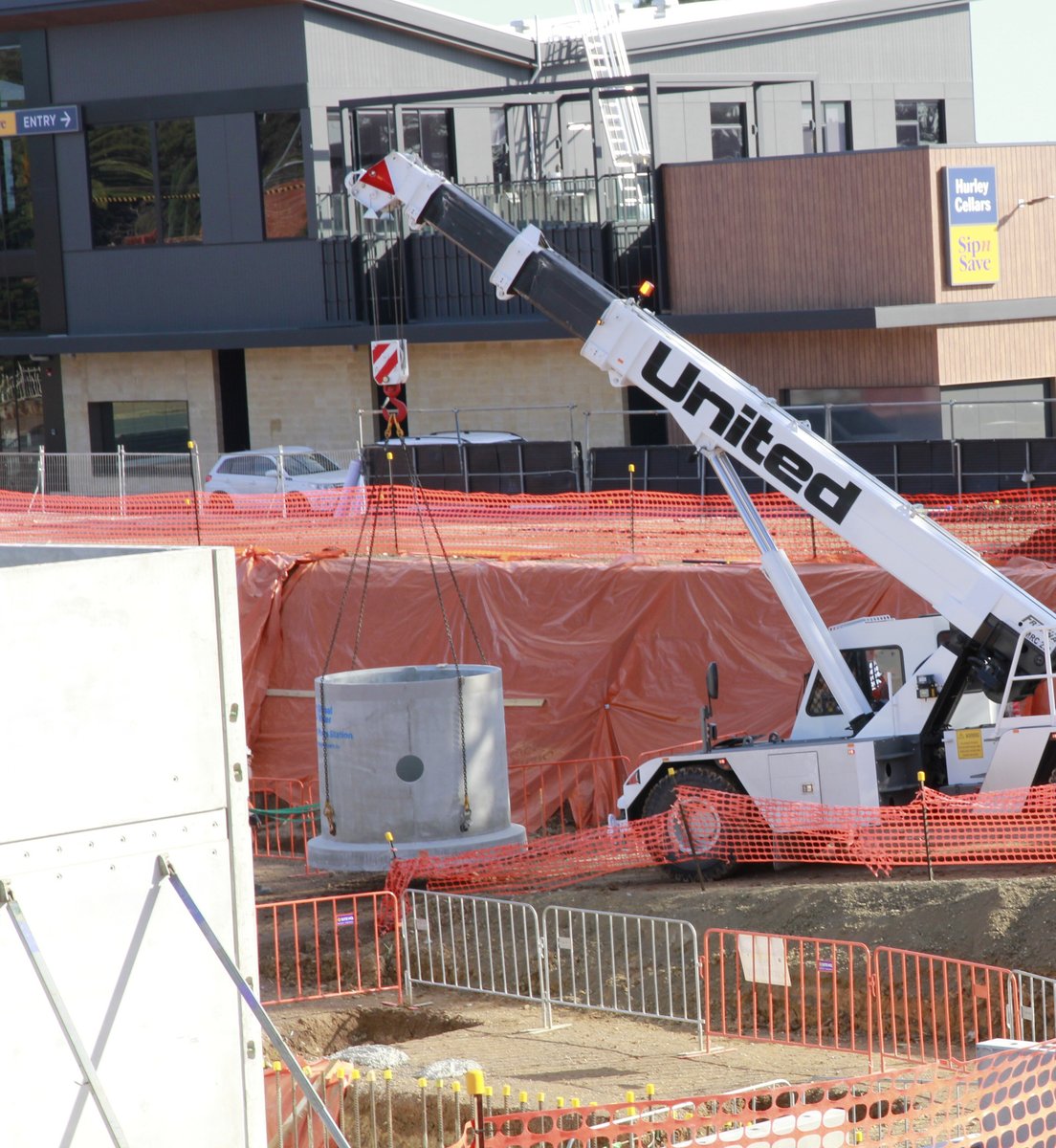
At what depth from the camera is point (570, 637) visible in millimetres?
20281

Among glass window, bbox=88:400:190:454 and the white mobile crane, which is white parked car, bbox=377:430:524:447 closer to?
glass window, bbox=88:400:190:454

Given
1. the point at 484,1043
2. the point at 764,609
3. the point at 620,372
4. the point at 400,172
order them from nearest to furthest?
1. the point at 484,1043
2. the point at 620,372
3. the point at 400,172
4. the point at 764,609

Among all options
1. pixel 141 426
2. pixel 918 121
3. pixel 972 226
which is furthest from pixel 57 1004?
pixel 918 121

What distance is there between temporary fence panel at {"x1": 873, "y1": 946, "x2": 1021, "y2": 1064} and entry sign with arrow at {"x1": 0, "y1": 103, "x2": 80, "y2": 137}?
30.5 metres

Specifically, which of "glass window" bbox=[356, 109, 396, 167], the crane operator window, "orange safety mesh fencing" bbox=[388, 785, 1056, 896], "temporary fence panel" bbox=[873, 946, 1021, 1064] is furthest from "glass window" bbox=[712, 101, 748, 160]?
"temporary fence panel" bbox=[873, 946, 1021, 1064]

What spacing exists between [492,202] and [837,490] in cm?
2080

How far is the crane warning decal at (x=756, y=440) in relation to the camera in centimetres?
1483

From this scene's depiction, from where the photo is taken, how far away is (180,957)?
6477mm

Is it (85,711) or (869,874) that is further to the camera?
(869,874)

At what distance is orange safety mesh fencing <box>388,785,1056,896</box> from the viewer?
14.3 m

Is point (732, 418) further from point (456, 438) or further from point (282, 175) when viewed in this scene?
point (282, 175)

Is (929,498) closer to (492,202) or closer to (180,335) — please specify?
(492,202)

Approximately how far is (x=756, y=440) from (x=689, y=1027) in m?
4.93

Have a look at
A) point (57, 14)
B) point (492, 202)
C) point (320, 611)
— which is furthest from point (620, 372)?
point (57, 14)
